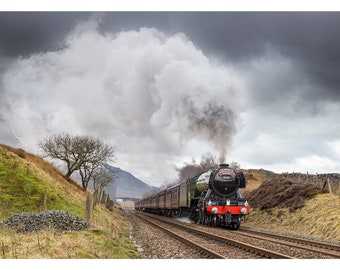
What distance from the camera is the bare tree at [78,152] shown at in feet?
156

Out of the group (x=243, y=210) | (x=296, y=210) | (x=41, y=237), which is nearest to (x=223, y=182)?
(x=243, y=210)

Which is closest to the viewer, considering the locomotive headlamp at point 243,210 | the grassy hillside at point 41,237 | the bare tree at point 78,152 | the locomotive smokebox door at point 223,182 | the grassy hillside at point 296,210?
the grassy hillside at point 41,237

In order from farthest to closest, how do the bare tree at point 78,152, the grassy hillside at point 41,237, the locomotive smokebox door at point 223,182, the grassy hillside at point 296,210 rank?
the bare tree at point 78,152 < the locomotive smokebox door at point 223,182 < the grassy hillside at point 296,210 < the grassy hillside at point 41,237

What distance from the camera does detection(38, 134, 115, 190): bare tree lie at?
156 ft

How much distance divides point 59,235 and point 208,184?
40.6ft

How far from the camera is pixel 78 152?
156ft

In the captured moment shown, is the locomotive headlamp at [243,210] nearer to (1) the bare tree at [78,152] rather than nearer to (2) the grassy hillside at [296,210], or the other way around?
(2) the grassy hillside at [296,210]

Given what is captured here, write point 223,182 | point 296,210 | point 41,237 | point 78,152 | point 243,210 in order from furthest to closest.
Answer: point 78,152 → point 296,210 → point 223,182 → point 243,210 → point 41,237

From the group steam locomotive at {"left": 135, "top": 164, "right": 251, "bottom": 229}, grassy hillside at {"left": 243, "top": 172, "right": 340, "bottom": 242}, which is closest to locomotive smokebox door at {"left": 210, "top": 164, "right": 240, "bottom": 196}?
steam locomotive at {"left": 135, "top": 164, "right": 251, "bottom": 229}

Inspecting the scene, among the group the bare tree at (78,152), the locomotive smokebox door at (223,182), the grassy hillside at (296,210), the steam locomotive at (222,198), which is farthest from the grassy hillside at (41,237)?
the bare tree at (78,152)

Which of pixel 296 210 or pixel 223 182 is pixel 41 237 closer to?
pixel 223 182

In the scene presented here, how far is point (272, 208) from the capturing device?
2598 cm
